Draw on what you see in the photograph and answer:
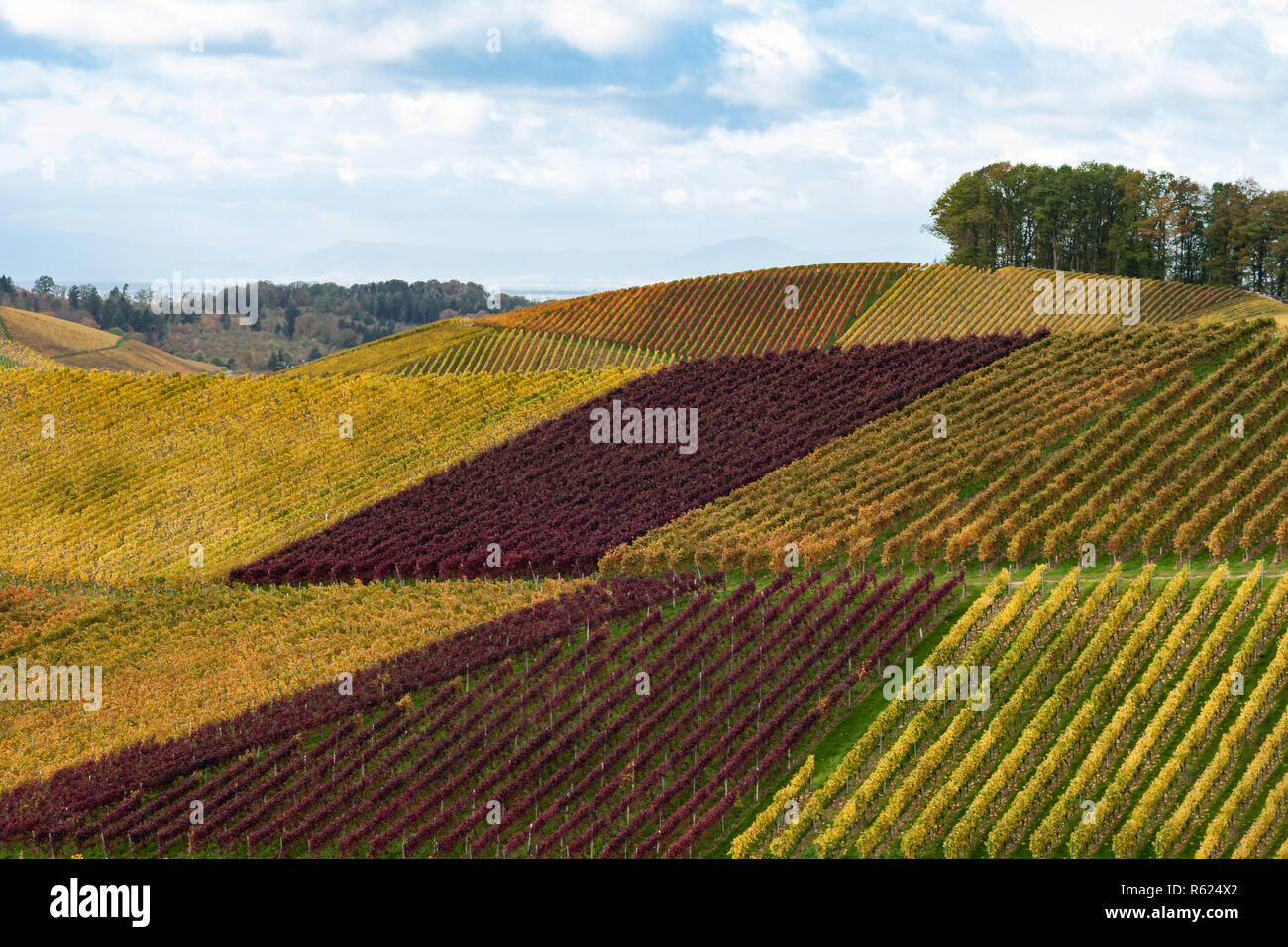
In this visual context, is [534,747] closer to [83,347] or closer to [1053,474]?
[1053,474]

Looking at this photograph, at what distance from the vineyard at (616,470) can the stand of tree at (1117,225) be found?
49091 mm

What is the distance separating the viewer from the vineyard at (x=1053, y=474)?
107ft

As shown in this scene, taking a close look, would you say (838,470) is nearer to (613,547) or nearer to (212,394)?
(613,547)

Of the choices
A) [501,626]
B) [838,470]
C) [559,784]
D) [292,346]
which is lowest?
[559,784]

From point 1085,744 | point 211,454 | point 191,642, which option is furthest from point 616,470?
point 1085,744

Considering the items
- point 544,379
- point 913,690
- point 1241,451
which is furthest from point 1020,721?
point 544,379

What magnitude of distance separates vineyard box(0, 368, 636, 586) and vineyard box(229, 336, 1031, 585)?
2123 mm

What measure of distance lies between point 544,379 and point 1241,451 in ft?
94.5

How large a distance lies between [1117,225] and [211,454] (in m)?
Answer: 70.5

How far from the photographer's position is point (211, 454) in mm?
52594

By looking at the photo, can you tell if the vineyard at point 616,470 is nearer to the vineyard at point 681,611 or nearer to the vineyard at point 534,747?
the vineyard at point 681,611

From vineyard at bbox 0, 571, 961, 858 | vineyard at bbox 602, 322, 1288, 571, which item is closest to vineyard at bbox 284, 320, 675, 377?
vineyard at bbox 602, 322, 1288, 571

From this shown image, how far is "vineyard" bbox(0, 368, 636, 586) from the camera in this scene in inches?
1734

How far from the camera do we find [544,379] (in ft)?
183
